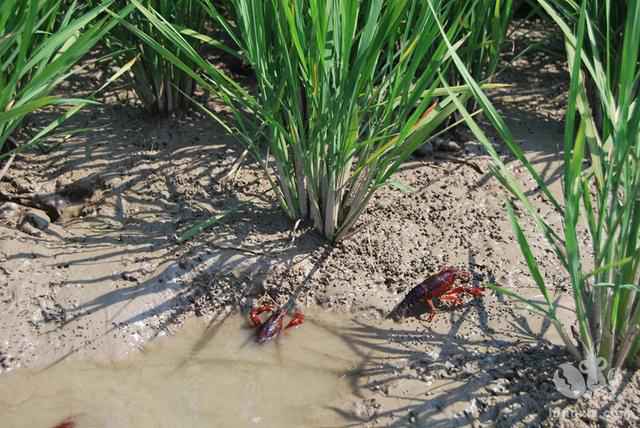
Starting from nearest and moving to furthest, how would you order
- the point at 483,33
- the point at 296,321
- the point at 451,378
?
1. the point at 451,378
2. the point at 296,321
3. the point at 483,33

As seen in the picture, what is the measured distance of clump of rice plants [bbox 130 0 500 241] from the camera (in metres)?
2.42

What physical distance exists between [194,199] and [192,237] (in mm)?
246

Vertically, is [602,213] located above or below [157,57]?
below

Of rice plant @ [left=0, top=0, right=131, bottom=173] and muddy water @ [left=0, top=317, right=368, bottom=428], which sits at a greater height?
rice plant @ [left=0, top=0, right=131, bottom=173]

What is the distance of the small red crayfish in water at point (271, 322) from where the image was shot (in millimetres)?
2645

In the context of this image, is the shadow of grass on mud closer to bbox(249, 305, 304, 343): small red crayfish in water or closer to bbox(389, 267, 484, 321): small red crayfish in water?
bbox(389, 267, 484, 321): small red crayfish in water

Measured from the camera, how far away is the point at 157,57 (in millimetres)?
3318

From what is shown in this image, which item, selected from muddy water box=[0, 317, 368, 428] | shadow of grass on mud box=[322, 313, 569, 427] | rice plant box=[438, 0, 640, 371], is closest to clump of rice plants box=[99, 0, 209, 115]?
muddy water box=[0, 317, 368, 428]

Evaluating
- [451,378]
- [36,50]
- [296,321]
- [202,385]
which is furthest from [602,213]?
[36,50]

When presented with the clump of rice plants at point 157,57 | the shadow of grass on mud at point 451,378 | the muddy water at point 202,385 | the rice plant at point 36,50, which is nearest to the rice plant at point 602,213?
the shadow of grass on mud at point 451,378

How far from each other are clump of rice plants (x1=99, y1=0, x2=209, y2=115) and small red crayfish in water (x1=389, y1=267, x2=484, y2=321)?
1.18 m

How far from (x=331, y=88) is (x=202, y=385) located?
1043 millimetres

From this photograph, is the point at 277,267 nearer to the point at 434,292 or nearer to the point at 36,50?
the point at 434,292

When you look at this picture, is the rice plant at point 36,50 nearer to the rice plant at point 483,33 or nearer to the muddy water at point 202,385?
the muddy water at point 202,385
